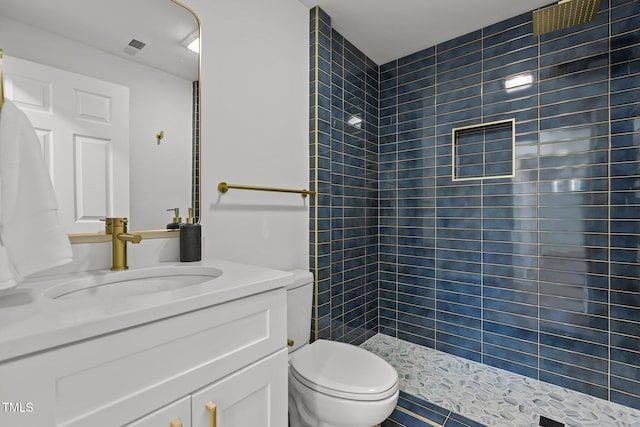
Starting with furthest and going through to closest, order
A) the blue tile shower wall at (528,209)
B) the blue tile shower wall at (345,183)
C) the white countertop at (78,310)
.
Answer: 1. the blue tile shower wall at (345,183)
2. the blue tile shower wall at (528,209)
3. the white countertop at (78,310)

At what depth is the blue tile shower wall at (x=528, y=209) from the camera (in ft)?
5.50

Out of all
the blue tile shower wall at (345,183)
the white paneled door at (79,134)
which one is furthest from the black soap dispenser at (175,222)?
the blue tile shower wall at (345,183)

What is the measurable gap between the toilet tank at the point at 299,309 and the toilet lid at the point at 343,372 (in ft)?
0.25

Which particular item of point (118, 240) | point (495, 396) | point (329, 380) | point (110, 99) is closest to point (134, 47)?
point (110, 99)

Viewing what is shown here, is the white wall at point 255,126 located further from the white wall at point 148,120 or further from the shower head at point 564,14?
the shower head at point 564,14

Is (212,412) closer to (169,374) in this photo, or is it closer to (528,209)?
(169,374)

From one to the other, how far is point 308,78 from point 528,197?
61.8 inches

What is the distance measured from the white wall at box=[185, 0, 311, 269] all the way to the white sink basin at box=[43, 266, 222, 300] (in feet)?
0.96

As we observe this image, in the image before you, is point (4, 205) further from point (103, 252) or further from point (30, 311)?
point (103, 252)

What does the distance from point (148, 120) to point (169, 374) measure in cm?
98

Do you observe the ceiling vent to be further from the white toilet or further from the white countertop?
the white toilet

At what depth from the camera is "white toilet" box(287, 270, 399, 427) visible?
46.8 inches

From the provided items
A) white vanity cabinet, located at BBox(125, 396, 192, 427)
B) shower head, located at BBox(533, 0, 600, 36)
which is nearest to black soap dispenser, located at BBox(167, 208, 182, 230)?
white vanity cabinet, located at BBox(125, 396, 192, 427)

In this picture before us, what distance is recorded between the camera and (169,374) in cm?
67
